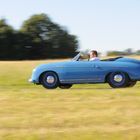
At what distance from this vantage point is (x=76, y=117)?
1063 cm

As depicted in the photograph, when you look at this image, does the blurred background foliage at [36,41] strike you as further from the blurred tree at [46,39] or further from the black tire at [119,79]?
the black tire at [119,79]

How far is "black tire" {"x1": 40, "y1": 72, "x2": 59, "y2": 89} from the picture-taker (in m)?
17.1

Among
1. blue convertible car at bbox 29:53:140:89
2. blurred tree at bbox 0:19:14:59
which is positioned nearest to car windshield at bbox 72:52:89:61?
blue convertible car at bbox 29:53:140:89

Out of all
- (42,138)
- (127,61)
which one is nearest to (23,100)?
(42,138)

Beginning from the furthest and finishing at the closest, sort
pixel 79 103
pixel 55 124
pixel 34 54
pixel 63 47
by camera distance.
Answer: pixel 63 47
pixel 34 54
pixel 79 103
pixel 55 124

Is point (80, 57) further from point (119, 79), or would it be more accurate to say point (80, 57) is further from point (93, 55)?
point (119, 79)

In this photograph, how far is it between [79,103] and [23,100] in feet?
4.33

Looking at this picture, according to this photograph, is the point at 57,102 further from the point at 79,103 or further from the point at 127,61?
the point at 127,61

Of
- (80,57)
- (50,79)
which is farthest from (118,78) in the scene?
(50,79)

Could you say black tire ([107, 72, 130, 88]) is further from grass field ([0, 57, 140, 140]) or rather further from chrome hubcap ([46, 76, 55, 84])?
grass field ([0, 57, 140, 140])

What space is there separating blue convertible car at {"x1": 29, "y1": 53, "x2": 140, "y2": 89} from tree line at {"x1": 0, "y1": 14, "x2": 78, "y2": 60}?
74056 millimetres

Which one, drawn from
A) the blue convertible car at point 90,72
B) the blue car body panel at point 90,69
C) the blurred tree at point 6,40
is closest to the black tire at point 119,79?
the blue convertible car at point 90,72

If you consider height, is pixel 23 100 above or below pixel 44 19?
below

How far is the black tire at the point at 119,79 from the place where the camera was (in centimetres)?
1644
